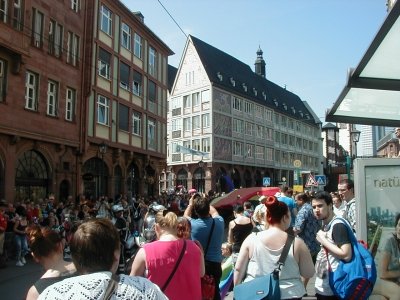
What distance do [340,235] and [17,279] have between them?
8514 millimetres

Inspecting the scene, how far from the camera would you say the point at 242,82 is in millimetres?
58562

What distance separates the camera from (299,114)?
74.8 metres

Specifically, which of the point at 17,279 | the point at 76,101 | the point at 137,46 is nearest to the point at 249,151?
the point at 137,46

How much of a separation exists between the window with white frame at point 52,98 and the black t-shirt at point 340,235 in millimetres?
19026

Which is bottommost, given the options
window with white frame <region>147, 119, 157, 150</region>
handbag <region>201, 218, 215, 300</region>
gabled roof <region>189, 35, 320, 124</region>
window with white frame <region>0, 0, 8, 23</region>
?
handbag <region>201, 218, 215, 300</region>

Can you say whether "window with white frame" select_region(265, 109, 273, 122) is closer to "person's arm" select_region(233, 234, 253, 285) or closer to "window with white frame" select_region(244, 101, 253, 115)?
"window with white frame" select_region(244, 101, 253, 115)

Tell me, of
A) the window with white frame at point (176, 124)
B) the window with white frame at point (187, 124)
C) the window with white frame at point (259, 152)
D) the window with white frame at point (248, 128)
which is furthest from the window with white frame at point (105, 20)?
the window with white frame at point (259, 152)

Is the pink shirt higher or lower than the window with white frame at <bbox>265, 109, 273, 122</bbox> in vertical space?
lower

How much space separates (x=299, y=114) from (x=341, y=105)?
71.7 meters

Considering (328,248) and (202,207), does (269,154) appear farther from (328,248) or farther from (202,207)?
(328,248)

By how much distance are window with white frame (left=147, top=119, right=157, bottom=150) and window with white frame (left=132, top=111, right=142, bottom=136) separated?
1.37 m

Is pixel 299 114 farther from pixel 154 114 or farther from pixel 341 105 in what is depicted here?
pixel 341 105

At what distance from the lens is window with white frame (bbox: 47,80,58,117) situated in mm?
20984

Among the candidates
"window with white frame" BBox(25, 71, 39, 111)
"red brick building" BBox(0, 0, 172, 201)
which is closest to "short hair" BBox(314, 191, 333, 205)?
"red brick building" BBox(0, 0, 172, 201)
